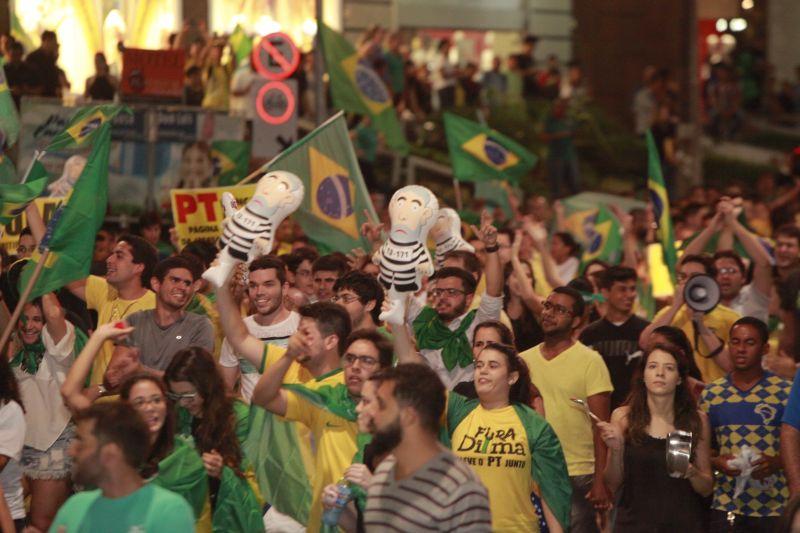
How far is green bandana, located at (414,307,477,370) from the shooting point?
9.21 metres

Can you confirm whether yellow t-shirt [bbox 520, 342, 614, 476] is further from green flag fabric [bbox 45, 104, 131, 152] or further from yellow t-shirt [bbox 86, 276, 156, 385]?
green flag fabric [bbox 45, 104, 131, 152]

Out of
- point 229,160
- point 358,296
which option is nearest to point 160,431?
point 358,296

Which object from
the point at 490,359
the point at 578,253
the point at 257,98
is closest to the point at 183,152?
the point at 257,98

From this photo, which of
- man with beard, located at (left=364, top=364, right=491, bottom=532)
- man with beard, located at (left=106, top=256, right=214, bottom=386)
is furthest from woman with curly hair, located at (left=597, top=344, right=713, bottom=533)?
man with beard, located at (left=106, top=256, right=214, bottom=386)

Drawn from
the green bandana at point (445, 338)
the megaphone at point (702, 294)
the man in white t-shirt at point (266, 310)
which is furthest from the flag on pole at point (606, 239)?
the man in white t-shirt at point (266, 310)

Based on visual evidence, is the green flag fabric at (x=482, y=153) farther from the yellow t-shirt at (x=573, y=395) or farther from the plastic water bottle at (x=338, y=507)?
the plastic water bottle at (x=338, y=507)

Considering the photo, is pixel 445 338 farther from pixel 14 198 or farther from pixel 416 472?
pixel 416 472

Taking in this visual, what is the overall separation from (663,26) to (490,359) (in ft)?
87.4

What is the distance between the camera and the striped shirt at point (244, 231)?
795 centimetres

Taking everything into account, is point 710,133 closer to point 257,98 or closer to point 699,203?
point 699,203

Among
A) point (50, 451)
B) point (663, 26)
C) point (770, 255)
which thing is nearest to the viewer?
point (50, 451)

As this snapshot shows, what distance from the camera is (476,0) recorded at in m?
31.9

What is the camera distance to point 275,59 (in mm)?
16562

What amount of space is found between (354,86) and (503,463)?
10.1 meters
